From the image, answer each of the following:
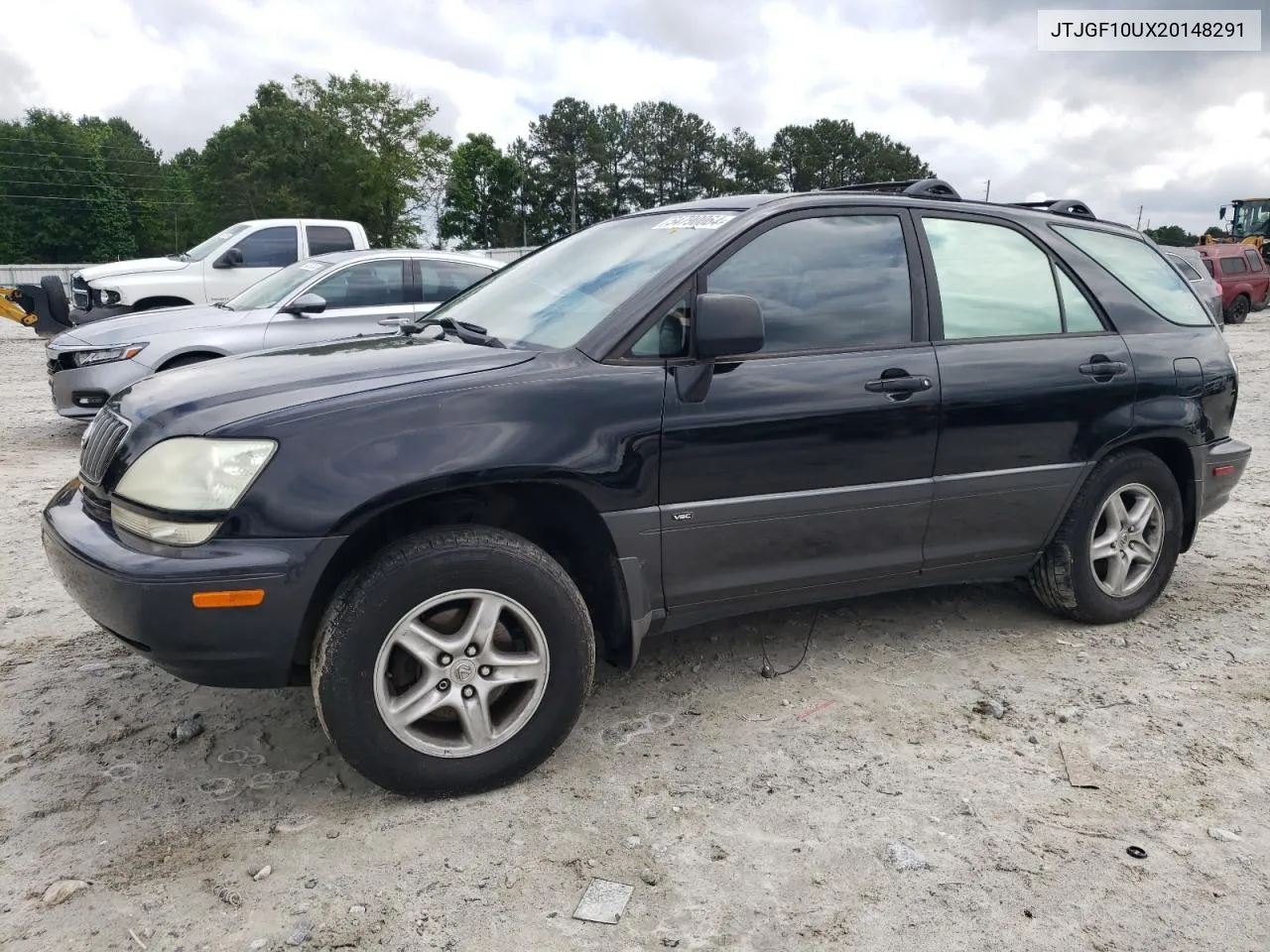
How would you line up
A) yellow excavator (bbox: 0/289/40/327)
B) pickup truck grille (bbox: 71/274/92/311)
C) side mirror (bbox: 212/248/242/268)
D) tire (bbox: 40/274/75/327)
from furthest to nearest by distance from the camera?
yellow excavator (bbox: 0/289/40/327)
side mirror (bbox: 212/248/242/268)
tire (bbox: 40/274/75/327)
pickup truck grille (bbox: 71/274/92/311)

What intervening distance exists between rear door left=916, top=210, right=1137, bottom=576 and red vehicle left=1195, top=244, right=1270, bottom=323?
23.5 metres

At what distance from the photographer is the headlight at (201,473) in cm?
246

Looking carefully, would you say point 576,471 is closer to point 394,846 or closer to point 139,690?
point 394,846

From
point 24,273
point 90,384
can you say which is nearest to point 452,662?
point 90,384

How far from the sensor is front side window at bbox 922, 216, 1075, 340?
3.58 meters

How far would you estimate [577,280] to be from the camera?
11.3 ft

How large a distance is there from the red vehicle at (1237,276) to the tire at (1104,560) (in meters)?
23.2

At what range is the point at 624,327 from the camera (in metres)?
2.96

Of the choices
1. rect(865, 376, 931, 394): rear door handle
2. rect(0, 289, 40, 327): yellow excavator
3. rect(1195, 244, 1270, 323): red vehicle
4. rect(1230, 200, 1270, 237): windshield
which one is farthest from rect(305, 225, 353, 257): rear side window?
rect(1230, 200, 1270, 237): windshield

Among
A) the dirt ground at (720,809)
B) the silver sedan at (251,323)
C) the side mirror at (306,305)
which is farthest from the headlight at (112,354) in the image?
the dirt ground at (720,809)

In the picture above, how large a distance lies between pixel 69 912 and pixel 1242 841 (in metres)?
2.95

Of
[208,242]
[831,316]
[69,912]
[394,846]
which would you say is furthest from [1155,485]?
[208,242]

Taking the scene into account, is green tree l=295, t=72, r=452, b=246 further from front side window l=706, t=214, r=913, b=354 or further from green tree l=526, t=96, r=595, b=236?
front side window l=706, t=214, r=913, b=354

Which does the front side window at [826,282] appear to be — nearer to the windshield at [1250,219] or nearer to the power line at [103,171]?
the windshield at [1250,219]
